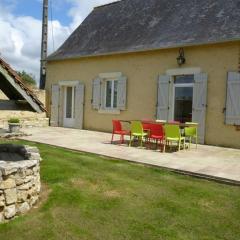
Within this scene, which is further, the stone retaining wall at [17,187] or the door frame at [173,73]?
the door frame at [173,73]

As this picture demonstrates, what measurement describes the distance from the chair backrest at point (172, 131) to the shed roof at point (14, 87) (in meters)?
5.53

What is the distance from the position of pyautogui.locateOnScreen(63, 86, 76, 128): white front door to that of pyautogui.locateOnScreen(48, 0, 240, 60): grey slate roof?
1.62m

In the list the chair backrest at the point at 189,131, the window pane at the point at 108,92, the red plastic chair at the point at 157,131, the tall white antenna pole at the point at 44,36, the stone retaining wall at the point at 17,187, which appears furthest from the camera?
the tall white antenna pole at the point at 44,36

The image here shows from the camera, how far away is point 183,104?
13070mm

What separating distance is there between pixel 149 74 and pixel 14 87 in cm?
932

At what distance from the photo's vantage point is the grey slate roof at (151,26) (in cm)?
1260

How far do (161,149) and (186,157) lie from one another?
4.33 feet

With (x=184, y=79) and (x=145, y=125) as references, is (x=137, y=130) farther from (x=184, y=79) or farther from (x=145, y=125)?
(x=184, y=79)

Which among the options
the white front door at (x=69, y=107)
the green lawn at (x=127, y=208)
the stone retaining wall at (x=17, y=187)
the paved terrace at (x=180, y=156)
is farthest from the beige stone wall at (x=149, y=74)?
the stone retaining wall at (x=17, y=187)

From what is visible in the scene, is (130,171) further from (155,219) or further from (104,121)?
(104,121)

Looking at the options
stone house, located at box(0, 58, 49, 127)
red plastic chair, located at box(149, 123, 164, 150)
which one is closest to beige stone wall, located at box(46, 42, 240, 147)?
red plastic chair, located at box(149, 123, 164, 150)

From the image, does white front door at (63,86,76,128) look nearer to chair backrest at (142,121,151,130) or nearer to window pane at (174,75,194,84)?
window pane at (174,75,194,84)

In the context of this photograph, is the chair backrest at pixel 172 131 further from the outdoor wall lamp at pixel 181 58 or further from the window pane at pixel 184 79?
the outdoor wall lamp at pixel 181 58

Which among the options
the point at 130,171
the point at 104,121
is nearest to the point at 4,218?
the point at 130,171
